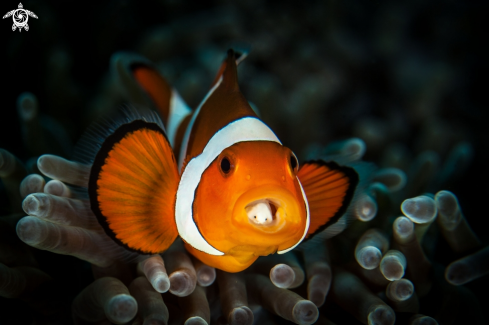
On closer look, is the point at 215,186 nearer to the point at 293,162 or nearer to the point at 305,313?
the point at 293,162

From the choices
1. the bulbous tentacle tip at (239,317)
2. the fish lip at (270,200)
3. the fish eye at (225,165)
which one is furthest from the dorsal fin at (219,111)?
the bulbous tentacle tip at (239,317)

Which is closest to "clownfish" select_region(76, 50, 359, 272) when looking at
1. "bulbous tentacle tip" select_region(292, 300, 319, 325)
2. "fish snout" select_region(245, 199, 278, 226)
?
"fish snout" select_region(245, 199, 278, 226)

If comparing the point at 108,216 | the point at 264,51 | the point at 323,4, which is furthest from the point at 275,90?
the point at 108,216

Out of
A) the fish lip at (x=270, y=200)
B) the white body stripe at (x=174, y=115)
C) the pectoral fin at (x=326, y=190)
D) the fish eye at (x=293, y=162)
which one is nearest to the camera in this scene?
the fish lip at (x=270, y=200)

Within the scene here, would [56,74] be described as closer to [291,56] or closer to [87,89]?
[87,89]

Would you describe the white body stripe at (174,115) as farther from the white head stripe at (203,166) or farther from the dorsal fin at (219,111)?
the white head stripe at (203,166)

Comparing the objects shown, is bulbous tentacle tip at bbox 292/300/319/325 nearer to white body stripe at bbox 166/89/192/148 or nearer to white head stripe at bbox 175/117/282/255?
white head stripe at bbox 175/117/282/255
